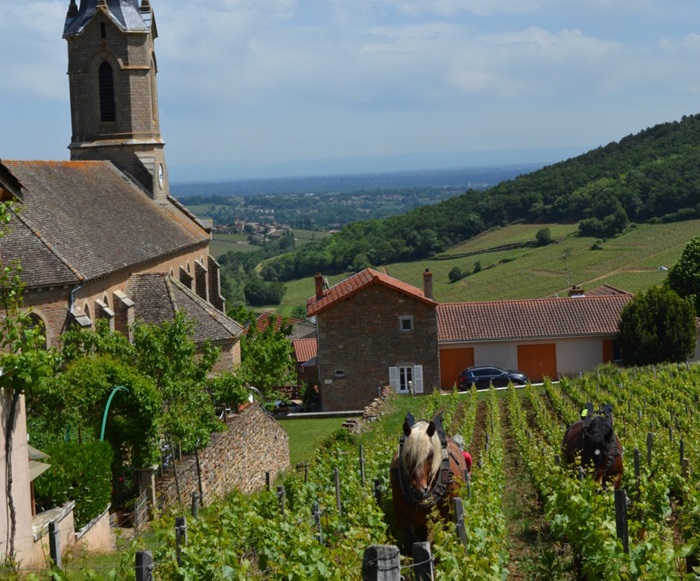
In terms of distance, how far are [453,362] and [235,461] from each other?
23027 mm

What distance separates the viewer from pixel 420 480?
1143 centimetres

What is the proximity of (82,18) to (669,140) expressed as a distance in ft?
253

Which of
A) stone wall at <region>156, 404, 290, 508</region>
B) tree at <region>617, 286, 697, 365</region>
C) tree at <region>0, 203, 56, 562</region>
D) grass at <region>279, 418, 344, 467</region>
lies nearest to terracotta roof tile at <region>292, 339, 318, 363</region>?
tree at <region>617, 286, 697, 365</region>

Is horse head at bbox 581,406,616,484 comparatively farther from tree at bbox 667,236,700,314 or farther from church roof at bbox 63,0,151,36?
tree at bbox 667,236,700,314

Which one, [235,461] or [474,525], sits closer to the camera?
[474,525]

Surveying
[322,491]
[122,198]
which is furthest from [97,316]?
[322,491]

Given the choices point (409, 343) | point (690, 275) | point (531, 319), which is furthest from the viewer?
point (690, 275)

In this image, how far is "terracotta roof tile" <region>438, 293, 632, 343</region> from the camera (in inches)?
1711

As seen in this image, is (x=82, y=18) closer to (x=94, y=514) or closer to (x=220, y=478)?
(x=220, y=478)

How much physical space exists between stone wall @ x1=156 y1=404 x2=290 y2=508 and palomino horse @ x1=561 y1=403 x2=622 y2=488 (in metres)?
6.74

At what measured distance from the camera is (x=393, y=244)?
3952 inches

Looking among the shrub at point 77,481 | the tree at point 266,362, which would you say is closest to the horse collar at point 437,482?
the shrub at point 77,481

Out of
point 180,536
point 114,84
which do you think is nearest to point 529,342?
point 114,84

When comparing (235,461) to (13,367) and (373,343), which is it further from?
(373,343)
